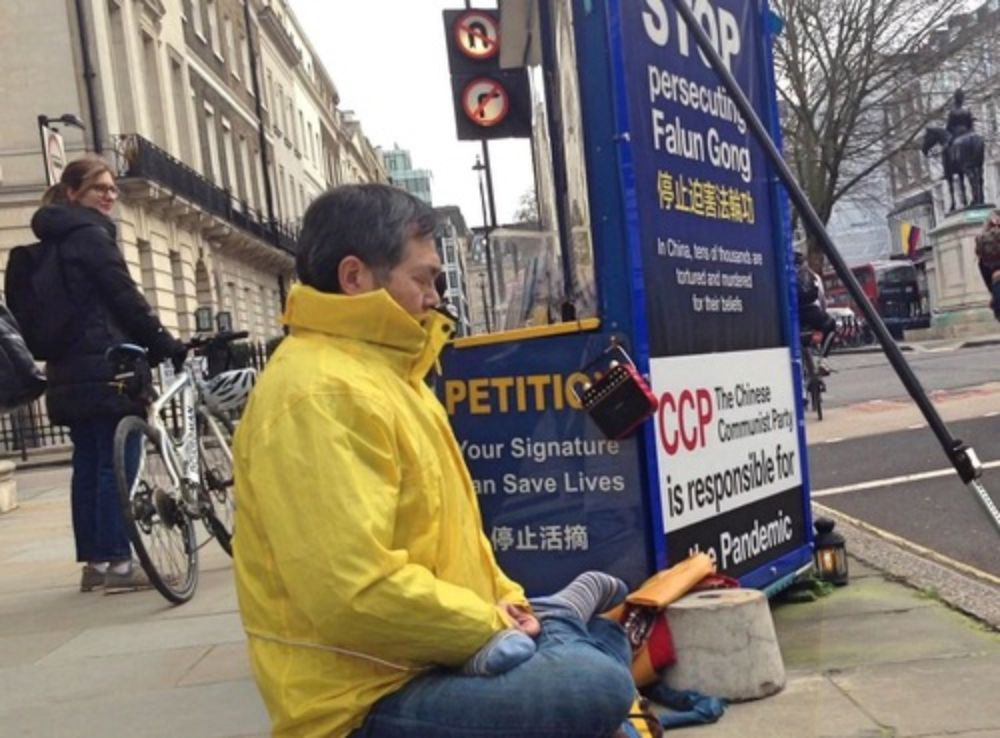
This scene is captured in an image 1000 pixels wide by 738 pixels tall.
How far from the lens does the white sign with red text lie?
3.52 m

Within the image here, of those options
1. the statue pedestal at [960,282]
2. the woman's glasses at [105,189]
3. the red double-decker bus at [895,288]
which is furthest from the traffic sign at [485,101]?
the red double-decker bus at [895,288]

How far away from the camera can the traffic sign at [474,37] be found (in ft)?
27.4

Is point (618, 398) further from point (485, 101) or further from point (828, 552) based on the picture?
point (485, 101)

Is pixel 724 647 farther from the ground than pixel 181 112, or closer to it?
closer to it

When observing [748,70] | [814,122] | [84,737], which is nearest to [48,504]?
[84,737]

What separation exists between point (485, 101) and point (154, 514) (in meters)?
4.09

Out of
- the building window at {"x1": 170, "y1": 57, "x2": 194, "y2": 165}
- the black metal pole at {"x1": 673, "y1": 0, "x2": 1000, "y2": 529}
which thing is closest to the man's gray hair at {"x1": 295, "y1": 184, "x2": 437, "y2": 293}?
the black metal pole at {"x1": 673, "y1": 0, "x2": 1000, "y2": 529}

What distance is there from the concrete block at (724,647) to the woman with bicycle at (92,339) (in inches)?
120

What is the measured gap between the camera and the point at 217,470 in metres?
5.71

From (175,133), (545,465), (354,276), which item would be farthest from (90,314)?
(175,133)

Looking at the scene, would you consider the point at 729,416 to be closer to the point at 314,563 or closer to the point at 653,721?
the point at 653,721

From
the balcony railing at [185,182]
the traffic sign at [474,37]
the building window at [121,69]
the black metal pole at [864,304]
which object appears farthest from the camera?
the building window at [121,69]

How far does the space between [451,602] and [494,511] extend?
184 cm

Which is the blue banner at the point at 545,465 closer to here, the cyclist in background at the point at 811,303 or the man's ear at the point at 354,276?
the man's ear at the point at 354,276
